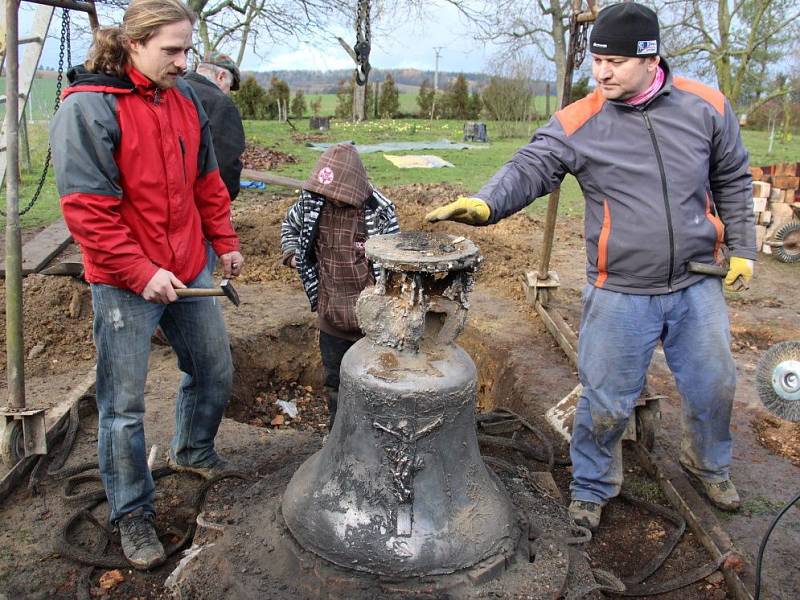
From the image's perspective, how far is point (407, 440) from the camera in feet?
7.43

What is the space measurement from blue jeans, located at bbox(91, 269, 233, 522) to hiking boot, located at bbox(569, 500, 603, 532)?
1682 millimetres

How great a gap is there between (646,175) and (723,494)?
1.60m

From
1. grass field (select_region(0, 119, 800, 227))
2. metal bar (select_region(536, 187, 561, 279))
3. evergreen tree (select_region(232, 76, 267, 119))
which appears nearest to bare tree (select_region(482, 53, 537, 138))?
grass field (select_region(0, 119, 800, 227))

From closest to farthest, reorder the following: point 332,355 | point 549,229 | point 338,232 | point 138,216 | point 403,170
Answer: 1. point 138,216
2. point 338,232
3. point 332,355
4. point 549,229
5. point 403,170

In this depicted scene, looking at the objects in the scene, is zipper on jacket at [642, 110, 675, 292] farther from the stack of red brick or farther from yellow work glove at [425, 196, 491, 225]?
the stack of red brick

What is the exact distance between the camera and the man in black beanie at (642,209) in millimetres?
2865

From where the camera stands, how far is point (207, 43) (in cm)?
1916

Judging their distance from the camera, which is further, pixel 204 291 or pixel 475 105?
pixel 475 105

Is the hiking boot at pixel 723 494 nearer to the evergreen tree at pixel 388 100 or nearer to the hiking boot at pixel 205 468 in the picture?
the hiking boot at pixel 205 468

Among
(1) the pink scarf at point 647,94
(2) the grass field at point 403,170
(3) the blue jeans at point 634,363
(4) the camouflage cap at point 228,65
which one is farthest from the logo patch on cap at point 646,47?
(2) the grass field at point 403,170

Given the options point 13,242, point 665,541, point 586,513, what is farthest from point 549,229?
point 13,242

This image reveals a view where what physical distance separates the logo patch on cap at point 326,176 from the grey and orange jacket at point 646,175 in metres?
0.95

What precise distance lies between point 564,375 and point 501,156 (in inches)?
576

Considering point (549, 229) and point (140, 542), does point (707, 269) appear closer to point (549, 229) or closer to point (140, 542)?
point (549, 229)
